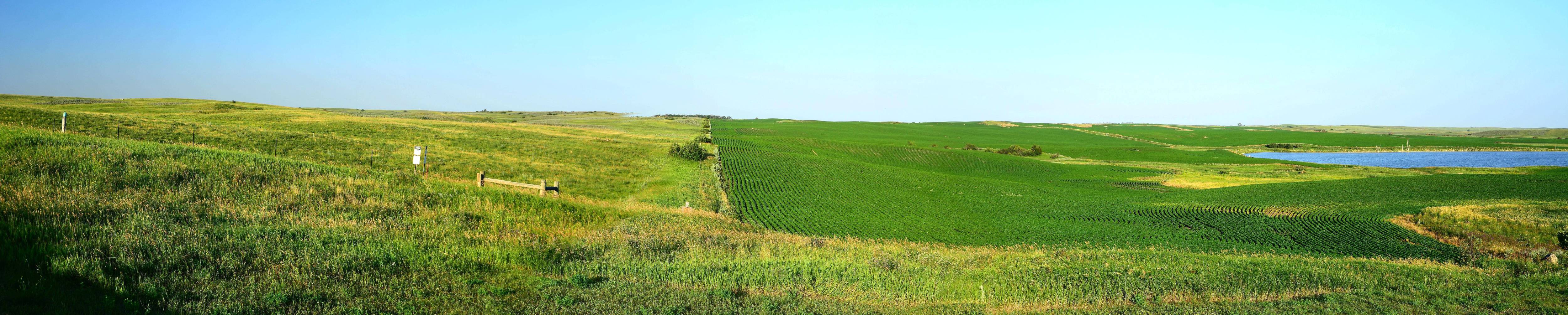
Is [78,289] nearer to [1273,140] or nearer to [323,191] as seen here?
[323,191]

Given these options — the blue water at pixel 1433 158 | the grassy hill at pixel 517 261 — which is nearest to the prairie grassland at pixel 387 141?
the grassy hill at pixel 517 261

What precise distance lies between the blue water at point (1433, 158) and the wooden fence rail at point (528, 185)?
3448 inches

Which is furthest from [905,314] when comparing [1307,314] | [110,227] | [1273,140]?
[1273,140]

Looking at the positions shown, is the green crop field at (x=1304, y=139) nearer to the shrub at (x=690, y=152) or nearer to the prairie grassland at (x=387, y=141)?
the shrub at (x=690, y=152)

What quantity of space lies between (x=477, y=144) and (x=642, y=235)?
1483 inches

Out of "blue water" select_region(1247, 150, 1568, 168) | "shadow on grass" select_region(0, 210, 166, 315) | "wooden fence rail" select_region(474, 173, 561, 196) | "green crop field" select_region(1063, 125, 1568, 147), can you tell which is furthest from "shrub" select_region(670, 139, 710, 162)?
"green crop field" select_region(1063, 125, 1568, 147)

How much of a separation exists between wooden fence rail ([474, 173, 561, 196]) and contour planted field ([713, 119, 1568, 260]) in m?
7.09

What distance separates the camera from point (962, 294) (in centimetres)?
1015

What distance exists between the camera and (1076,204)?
34.8m

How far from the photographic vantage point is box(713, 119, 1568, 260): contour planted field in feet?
76.8

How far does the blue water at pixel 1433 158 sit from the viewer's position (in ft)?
274

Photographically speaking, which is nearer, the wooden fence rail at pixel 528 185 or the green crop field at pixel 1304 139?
the wooden fence rail at pixel 528 185

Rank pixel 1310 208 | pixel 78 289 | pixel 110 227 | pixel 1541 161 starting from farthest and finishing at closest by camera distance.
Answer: pixel 1541 161 → pixel 1310 208 → pixel 110 227 → pixel 78 289

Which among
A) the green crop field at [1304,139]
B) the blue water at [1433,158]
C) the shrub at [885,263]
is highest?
the green crop field at [1304,139]
